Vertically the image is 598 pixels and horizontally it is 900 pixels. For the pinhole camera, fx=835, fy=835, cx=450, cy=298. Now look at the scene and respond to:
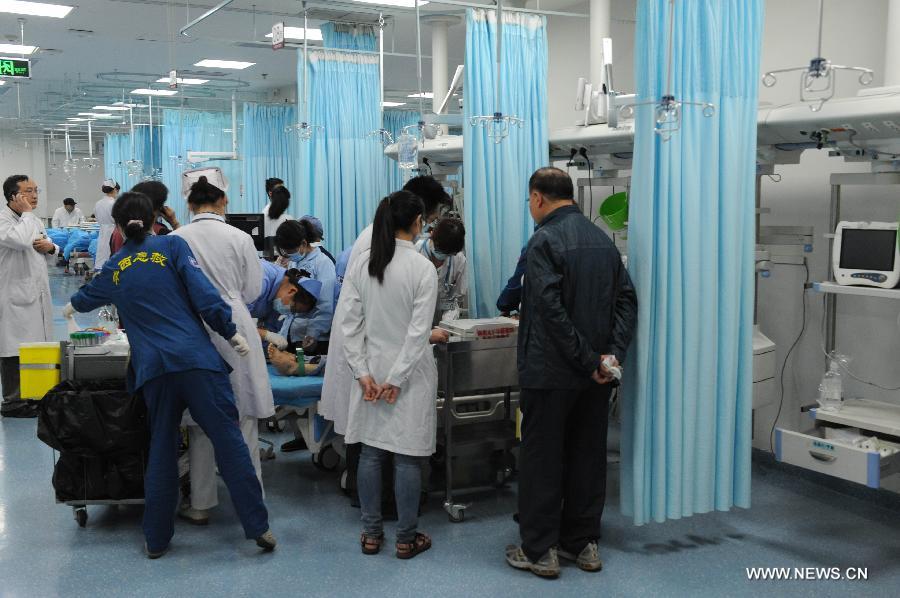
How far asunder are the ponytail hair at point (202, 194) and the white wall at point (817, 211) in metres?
2.91

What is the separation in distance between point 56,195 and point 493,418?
22971 mm

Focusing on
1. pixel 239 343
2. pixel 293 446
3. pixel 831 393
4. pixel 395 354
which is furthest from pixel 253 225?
pixel 831 393

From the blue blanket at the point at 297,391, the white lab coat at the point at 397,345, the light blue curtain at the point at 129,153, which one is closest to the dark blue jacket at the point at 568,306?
the white lab coat at the point at 397,345

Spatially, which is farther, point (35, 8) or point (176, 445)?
point (35, 8)

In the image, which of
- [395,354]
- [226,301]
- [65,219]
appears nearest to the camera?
[395,354]

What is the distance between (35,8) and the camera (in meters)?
7.79

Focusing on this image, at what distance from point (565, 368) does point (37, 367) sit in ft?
9.91

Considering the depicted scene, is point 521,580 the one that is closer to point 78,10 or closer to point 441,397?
point 441,397

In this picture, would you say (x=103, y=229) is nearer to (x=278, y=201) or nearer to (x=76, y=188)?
(x=278, y=201)

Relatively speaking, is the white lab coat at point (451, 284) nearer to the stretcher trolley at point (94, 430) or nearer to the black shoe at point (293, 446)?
the black shoe at point (293, 446)

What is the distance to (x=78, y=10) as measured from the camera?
7.98 m

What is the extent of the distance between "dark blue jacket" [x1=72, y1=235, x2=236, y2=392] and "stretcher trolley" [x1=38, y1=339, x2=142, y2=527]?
283mm

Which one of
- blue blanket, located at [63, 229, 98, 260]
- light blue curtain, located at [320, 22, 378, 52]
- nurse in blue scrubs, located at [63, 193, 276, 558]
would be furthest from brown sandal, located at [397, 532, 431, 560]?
blue blanket, located at [63, 229, 98, 260]

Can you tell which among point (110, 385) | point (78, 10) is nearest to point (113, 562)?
point (110, 385)
